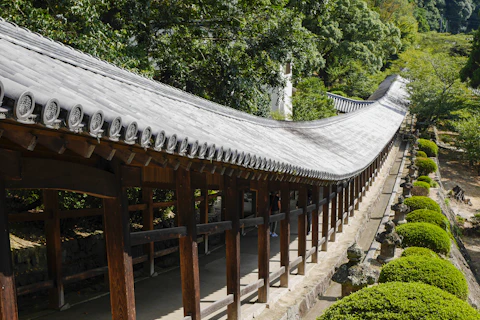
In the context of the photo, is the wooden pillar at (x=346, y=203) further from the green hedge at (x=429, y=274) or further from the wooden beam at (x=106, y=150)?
the wooden beam at (x=106, y=150)

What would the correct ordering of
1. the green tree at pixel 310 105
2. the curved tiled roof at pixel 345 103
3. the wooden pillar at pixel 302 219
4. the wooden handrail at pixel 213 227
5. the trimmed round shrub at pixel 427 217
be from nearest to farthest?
1. the wooden handrail at pixel 213 227
2. the wooden pillar at pixel 302 219
3. the trimmed round shrub at pixel 427 217
4. the green tree at pixel 310 105
5. the curved tiled roof at pixel 345 103

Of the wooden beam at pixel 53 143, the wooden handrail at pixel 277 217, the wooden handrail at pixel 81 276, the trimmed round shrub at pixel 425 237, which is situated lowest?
the trimmed round shrub at pixel 425 237

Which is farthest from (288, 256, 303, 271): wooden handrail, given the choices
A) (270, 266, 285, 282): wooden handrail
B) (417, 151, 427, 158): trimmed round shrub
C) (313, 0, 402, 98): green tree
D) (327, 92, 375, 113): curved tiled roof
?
(313, 0, 402, 98): green tree

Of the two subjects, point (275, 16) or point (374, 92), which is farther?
point (374, 92)

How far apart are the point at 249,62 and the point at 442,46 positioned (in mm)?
51619

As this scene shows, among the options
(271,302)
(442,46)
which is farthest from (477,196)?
(442,46)

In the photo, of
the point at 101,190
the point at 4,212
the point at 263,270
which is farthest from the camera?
the point at 263,270

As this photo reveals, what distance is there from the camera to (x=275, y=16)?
14.2m

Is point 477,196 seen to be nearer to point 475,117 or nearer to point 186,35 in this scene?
point 475,117

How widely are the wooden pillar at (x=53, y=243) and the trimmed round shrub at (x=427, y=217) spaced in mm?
9913

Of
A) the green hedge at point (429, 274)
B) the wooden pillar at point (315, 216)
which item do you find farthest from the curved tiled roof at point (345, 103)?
the green hedge at point (429, 274)

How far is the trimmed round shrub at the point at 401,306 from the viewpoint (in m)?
5.14

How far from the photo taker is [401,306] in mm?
5246

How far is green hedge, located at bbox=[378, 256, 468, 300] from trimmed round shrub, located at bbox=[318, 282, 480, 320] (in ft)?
8.47
